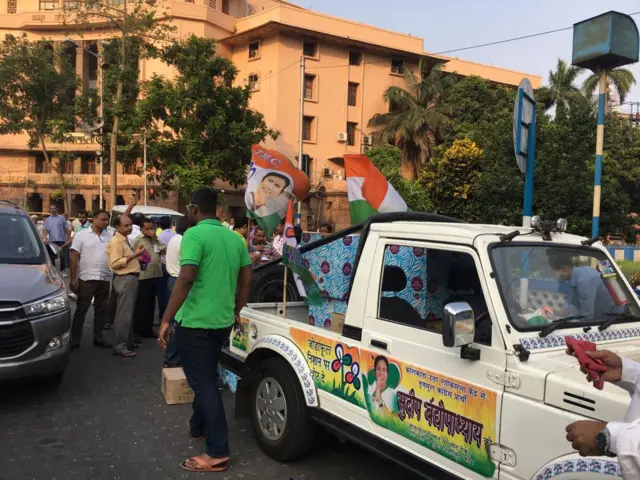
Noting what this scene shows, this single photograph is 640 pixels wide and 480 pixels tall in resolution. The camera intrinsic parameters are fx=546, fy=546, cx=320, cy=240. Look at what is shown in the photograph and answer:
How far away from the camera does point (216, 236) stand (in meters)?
3.92

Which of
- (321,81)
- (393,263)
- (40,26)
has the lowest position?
(393,263)

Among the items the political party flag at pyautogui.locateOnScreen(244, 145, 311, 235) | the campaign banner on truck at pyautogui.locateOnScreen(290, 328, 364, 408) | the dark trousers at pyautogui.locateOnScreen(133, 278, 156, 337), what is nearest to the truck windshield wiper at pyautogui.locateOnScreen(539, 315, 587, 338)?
the campaign banner on truck at pyautogui.locateOnScreen(290, 328, 364, 408)

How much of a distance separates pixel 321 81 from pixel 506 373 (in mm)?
38802

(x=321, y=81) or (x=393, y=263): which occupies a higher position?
(x=321, y=81)

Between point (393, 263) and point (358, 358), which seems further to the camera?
point (393, 263)

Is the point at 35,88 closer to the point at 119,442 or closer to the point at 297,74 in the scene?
the point at 297,74

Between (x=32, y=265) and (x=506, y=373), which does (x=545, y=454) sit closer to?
(x=506, y=373)

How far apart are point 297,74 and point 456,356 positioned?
123 feet

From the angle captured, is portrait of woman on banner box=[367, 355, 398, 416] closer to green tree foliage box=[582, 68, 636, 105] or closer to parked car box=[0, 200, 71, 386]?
parked car box=[0, 200, 71, 386]

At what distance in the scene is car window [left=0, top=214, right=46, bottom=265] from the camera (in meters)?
5.68

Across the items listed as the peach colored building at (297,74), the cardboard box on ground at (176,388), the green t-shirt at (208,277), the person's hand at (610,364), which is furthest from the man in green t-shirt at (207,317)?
the peach colored building at (297,74)

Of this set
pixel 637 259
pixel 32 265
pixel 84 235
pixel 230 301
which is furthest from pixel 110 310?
pixel 637 259

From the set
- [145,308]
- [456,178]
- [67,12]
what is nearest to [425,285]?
[145,308]

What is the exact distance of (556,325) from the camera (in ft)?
9.52
